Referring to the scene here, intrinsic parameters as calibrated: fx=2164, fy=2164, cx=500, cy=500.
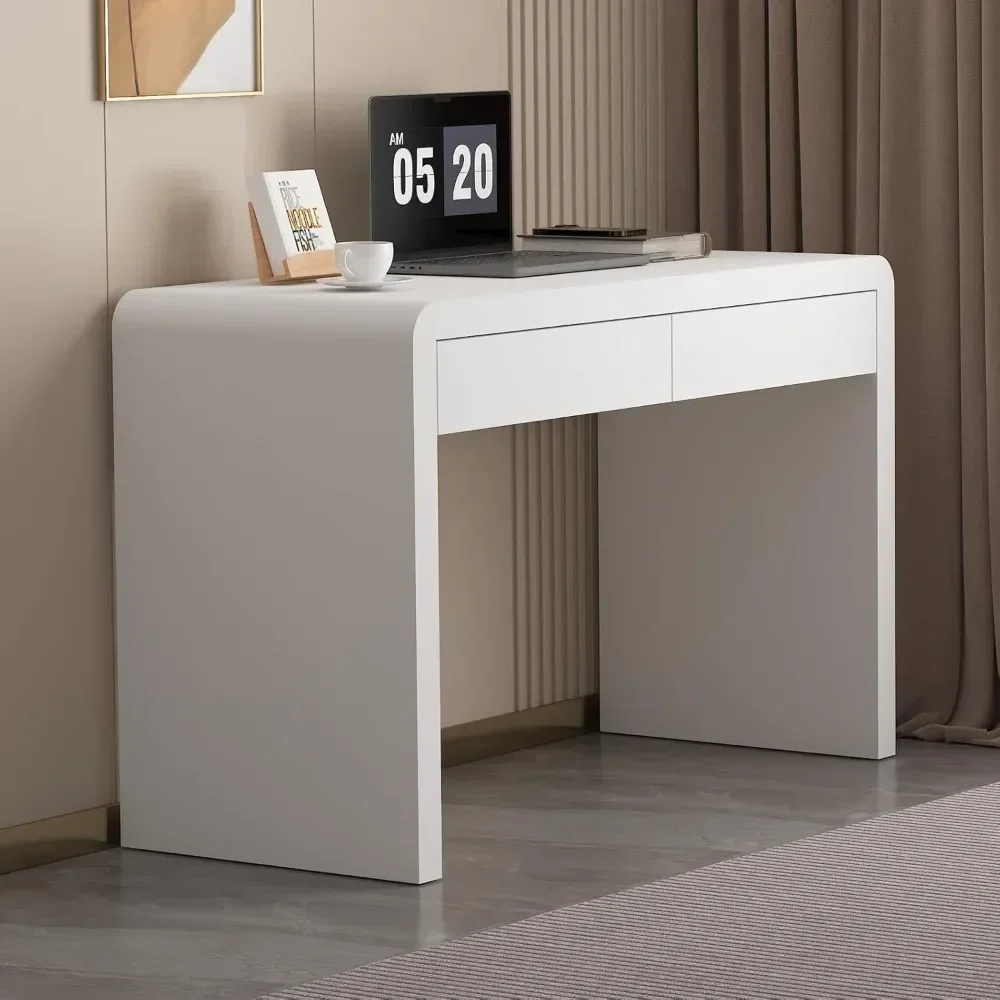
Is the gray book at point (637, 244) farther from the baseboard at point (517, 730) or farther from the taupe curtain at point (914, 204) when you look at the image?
the baseboard at point (517, 730)

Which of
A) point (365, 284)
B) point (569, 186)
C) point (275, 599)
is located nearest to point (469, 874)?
point (275, 599)

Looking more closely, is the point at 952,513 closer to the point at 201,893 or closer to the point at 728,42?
the point at 728,42

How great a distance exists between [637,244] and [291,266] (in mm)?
555

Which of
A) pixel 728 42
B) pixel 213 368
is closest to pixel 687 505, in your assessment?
pixel 728 42

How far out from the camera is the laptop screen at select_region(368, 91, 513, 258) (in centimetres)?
316

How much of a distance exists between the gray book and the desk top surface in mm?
35

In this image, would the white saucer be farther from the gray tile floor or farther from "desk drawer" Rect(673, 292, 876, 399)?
the gray tile floor

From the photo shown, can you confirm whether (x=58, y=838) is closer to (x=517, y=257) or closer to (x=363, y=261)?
(x=363, y=261)

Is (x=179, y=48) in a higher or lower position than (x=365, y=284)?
higher

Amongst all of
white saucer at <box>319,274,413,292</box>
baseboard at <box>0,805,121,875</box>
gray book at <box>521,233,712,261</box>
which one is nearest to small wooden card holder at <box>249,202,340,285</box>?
white saucer at <box>319,274,413,292</box>

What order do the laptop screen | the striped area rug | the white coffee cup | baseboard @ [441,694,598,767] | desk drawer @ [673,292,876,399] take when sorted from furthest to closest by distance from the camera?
baseboard @ [441,694,598,767] → the laptop screen → desk drawer @ [673,292,876,399] → the white coffee cup → the striped area rug

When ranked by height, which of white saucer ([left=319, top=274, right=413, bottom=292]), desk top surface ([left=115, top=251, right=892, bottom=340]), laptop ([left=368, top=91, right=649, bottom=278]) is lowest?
desk top surface ([left=115, top=251, right=892, bottom=340])

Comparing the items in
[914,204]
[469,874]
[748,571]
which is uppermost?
[914,204]

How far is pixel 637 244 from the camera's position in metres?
3.19
